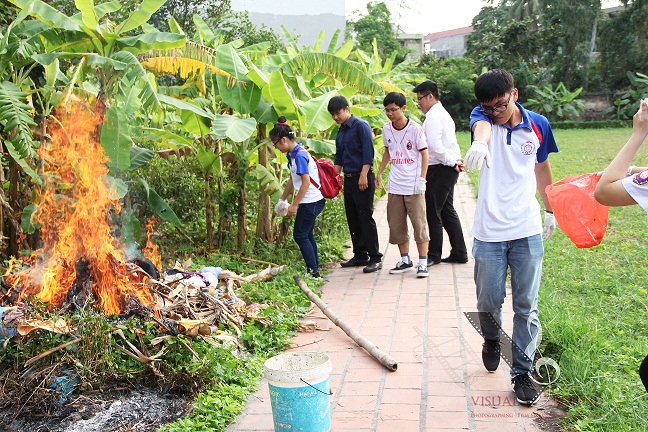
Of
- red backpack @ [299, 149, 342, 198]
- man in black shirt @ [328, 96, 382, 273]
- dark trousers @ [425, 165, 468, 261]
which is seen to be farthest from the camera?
dark trousers @ [425, 165, 468, 261]

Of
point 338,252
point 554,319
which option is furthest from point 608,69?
point 554,319

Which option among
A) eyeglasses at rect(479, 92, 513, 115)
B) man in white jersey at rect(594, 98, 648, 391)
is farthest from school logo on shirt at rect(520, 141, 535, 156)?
man in white jersey at rect(594, 98, 648, 391)

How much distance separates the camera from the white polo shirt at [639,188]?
2.82m

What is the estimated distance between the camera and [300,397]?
146 inches

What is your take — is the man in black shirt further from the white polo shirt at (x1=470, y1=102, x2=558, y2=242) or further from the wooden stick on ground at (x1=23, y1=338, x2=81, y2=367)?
the wooden stick on ground at (x1=23, y1=338, x2=81, y2=367)

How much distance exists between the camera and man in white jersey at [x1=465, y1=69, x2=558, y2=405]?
4.24 m

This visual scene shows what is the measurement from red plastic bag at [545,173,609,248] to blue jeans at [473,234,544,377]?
0.25 m

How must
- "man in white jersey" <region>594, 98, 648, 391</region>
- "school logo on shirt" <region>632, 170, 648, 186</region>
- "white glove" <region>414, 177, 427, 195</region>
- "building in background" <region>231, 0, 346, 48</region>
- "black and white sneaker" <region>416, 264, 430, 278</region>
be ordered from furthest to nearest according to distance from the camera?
"building in background" <region>231, 0, 346, 48</region>, "black and white sneaker" <region>416, 264, 430, 278</region>, "white glove" <region>414, 177, 427, 195</region>, "man in white jersey" <region>594, 98, 648, 391</region>, "school logo on shirt" <region>632, 170, 648, 186</region>

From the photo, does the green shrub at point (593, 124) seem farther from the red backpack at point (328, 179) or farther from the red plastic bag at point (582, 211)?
the red plastic bag at point (582, 211)

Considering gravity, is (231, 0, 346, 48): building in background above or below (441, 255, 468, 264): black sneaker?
above

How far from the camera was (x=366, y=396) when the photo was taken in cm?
448

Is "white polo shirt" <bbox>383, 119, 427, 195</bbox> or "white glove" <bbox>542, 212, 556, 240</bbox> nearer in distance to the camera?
"white glove" <bbox>542, 212, 556, 240</bbox>

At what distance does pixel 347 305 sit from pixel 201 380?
7.49ft

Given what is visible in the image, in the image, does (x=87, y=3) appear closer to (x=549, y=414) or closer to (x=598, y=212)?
(x=598, y=212)
